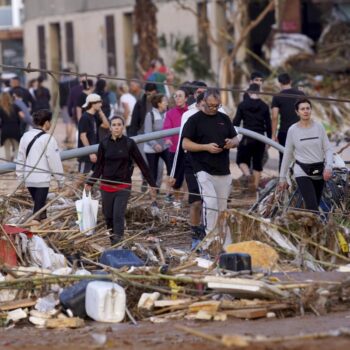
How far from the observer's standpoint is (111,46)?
Result: 46594 mm

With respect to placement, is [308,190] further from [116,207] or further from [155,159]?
[155,159]

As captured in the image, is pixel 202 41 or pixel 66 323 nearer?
pixel 66 323

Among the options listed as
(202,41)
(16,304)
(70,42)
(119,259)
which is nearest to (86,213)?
(119,259)

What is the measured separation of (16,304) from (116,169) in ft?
10.3

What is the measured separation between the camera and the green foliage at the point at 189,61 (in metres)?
38.1

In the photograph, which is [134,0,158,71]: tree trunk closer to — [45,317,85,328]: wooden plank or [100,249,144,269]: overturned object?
[100,249,144,269]: overturned object

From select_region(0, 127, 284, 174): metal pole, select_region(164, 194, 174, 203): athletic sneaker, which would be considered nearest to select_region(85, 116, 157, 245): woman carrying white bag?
select_region(0, 127, 284, 174): metal pole

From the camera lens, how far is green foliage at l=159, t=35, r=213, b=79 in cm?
3806

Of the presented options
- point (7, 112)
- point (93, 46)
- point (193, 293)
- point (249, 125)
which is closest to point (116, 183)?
point (193, 293)

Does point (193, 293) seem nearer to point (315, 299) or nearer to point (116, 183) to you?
point (315, 299)

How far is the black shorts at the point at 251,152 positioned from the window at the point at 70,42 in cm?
3029

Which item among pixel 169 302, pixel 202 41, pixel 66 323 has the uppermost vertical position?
pixel 202 41

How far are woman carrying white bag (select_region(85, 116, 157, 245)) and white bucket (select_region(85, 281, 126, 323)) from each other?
3061mm

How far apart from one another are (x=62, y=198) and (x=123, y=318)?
4703mm
